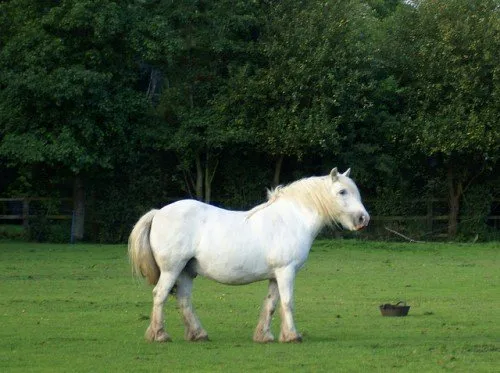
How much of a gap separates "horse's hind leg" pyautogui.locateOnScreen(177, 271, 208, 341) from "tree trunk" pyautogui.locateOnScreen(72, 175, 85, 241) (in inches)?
893

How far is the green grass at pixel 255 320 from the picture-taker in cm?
1106

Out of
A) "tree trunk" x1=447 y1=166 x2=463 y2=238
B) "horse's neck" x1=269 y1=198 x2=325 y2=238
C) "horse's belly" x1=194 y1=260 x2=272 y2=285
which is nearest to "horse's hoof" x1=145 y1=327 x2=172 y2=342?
"horse's belly" x1=194 y1=260 x2=272 y2=285

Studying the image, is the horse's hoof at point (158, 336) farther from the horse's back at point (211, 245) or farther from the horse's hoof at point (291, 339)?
the horse's hoof at point (291, 339)

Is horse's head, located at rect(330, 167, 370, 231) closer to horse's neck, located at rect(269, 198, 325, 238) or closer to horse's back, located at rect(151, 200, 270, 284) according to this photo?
horse's neck, located at rect(269, 198, 325, 238)

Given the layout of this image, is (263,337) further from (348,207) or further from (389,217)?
(389,217)

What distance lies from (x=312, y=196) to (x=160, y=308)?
235 cm

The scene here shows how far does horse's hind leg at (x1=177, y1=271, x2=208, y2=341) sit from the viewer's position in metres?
12.9

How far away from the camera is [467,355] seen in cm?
1145

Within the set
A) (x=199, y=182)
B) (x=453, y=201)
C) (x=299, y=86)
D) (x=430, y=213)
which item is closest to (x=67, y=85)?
(x=199, y=182)

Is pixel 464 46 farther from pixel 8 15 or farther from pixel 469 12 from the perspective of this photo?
pixel 8 15

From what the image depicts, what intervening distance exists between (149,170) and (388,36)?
9.84 meters

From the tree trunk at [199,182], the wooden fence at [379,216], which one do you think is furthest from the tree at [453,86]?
the tree trunk at [199,182]

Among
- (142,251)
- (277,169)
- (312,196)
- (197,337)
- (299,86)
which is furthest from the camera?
(277,169)

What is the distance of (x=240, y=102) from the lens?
35188 millimetres
